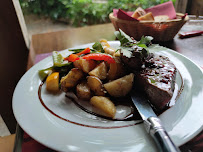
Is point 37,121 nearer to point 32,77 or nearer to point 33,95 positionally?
point 33,95

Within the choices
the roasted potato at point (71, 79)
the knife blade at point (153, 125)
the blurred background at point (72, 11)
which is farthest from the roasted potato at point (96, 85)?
the blurred background at point (72, 11)

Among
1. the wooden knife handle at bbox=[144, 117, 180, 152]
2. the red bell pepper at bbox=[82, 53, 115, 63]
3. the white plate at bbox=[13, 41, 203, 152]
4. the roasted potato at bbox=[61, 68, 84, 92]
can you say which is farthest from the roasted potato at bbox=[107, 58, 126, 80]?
the wooden knife handle at bbox=[144, 117, 180, 152]

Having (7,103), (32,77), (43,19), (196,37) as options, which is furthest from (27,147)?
(43,19)

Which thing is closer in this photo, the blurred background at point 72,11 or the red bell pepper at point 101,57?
the red bell pepper at point 101,57

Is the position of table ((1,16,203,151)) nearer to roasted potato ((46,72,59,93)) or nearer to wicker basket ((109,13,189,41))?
wicker basket ((109,13,189,41))

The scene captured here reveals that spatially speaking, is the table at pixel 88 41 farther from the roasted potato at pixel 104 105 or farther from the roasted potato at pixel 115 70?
the roasted potato at pixel 104 105
